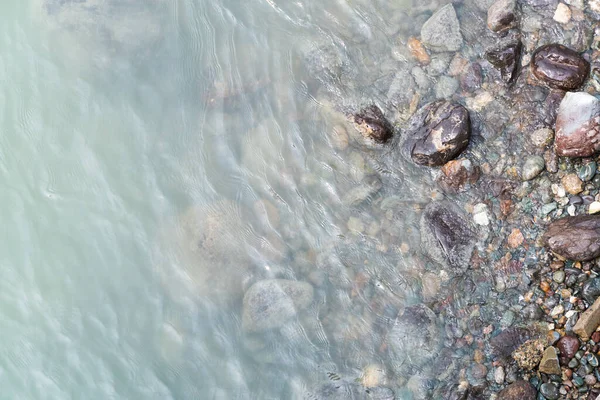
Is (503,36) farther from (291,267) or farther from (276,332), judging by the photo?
(276,332)

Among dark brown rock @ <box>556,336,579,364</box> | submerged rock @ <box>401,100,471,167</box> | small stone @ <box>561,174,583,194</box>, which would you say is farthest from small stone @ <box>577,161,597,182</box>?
dark brown rock @ <box>556,336,579,364</box>

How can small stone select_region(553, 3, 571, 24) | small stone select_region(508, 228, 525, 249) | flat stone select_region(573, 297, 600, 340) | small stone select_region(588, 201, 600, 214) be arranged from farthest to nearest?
small stone select_region(553, 3, 571, 24) → small stone select_region(508, 228, 525, 249) → small stone select_region(588, 201, 600, 214) → flat stone select_region(573, 297, 600, 340)

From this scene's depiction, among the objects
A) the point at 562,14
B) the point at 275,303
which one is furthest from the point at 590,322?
the point at 562,14

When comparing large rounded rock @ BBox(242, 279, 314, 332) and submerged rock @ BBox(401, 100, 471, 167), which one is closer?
submerged rock @ BBox(401, 100, 471, 167)

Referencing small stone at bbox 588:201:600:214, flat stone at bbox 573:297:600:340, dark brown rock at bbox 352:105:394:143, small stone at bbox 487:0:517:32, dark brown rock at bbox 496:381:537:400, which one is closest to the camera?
flat stone at bbox 573:297:600:340

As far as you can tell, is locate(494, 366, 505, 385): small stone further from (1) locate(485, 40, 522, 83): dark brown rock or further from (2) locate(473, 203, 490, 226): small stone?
(1) locate(485, 40, 522, 83): dark brown rock

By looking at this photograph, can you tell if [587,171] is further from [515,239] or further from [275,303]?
[275,303]
